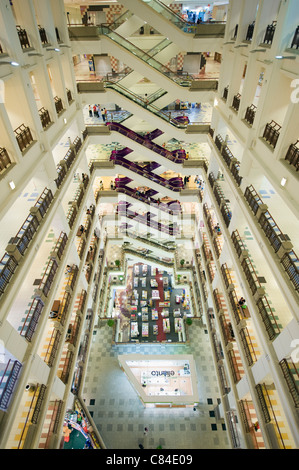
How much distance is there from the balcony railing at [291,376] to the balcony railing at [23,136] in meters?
8.02

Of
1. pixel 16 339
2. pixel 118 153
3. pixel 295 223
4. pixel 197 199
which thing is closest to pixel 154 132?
pixel 118 153

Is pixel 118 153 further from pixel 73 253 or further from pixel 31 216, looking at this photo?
pixel 31 216

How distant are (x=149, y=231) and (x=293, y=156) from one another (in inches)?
464

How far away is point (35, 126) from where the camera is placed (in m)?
7.02

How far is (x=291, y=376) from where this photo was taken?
5.42 metres

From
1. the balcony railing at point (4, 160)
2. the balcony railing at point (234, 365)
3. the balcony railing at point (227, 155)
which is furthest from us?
the balcony railing at point (227, 155)

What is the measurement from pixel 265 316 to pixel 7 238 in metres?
7.74

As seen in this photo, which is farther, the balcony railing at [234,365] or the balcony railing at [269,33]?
the balcony railing at [234,365]

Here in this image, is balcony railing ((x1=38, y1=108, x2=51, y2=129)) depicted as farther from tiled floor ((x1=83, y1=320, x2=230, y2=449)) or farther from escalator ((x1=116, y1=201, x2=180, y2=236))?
tiled floor ((x1=83, y1=320, x2=230, y2=449))

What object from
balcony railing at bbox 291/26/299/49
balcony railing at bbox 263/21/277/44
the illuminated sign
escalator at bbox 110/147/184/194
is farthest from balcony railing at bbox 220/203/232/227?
the illuminated sign

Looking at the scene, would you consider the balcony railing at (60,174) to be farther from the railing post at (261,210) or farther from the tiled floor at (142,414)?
the tiled floor at (142,414)

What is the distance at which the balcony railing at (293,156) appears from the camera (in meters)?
5.81

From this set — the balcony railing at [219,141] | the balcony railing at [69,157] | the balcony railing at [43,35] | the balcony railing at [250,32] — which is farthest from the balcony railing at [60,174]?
the balcony railing at [250,32]

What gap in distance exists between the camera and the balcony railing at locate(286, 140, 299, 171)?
5811 mm
